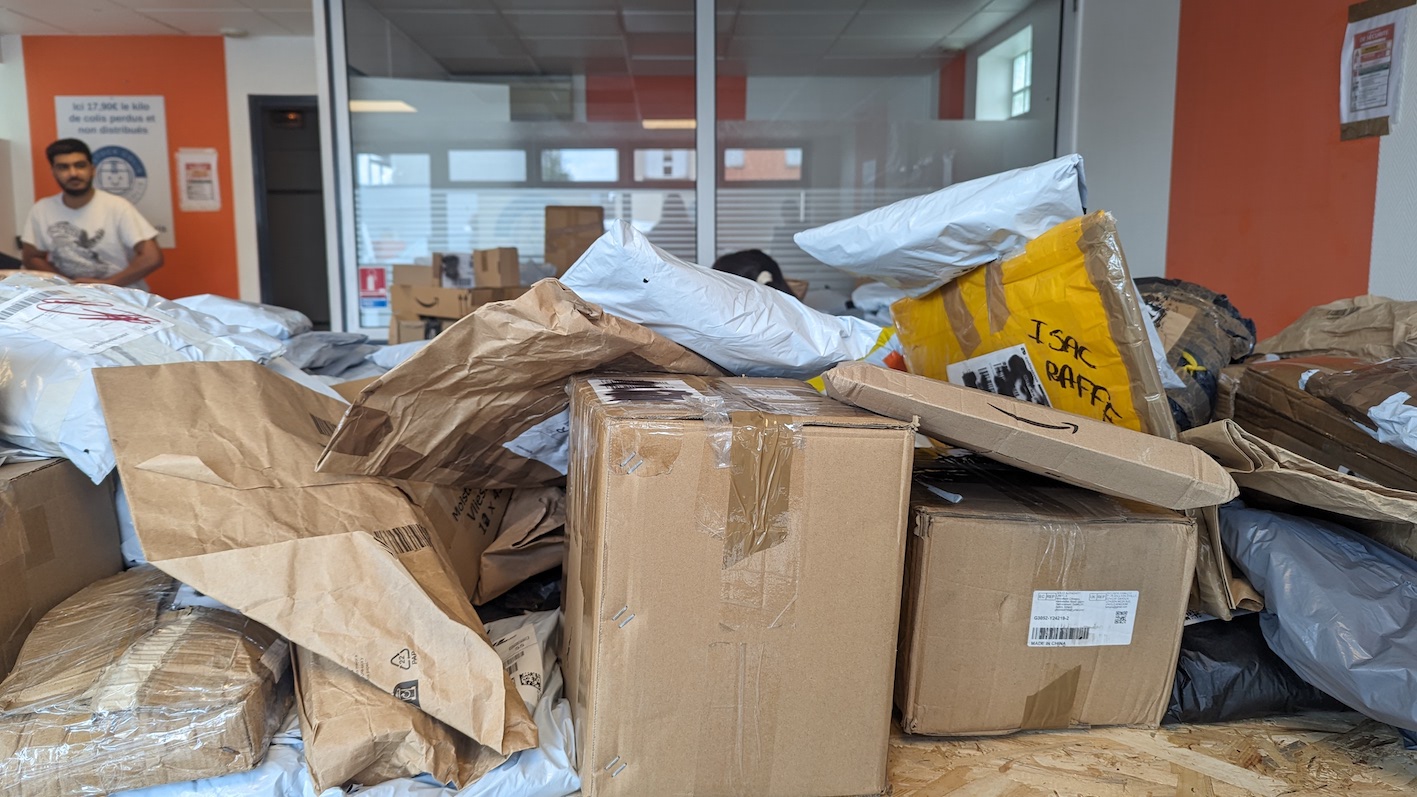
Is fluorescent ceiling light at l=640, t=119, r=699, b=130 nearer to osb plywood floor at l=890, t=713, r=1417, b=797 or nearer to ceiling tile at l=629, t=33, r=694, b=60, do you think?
ceiling tile at l=629, t=33, r=694, b=60

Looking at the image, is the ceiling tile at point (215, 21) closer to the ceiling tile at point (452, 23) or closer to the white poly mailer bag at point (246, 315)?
the ceiling tile at point (452, 23)

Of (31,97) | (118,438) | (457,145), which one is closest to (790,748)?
(118,438)

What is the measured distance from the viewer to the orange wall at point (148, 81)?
5340 millimetres

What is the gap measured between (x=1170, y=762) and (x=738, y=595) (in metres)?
0.59

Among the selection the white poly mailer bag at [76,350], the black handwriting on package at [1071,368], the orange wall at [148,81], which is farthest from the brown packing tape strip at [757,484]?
the orange wall at [148,81]

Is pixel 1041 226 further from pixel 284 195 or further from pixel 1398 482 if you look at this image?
pixel 284 195

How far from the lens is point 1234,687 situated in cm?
114

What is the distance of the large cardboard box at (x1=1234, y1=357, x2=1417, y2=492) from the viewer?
1.11 m

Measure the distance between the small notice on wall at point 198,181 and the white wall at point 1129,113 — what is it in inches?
190

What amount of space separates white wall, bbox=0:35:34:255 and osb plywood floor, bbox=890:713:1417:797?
645cm

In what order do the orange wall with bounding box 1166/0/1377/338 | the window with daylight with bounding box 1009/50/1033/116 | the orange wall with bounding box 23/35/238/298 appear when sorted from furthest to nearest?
the orange wall with bounding box 23/35/238/298 < the window with daylight with bounding box 1009/50/1033/116 < the orange wall with bounding box 1166/0/1377/338

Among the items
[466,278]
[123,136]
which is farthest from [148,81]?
[466,278]

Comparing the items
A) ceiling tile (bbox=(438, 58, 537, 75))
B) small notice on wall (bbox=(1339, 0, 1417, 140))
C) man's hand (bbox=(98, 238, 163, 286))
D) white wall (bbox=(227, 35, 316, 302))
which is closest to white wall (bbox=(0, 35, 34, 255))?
white wall (bbox=(227, 35, 316, 302))

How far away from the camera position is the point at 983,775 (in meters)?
1.02
